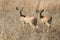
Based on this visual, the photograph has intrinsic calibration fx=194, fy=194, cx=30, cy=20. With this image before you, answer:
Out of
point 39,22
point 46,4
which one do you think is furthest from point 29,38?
point 46,4

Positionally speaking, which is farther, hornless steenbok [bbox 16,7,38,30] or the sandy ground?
hornless steenbok [bbox 16,7,38,30]

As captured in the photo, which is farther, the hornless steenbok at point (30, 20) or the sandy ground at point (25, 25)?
the hornless steenbok at point (30, 20)

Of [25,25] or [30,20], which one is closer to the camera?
[30,20]

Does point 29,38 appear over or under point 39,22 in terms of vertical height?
under

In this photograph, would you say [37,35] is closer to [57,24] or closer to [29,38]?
[29,38]

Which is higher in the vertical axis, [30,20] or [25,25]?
[30,20]

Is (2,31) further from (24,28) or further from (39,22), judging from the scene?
(39,22)

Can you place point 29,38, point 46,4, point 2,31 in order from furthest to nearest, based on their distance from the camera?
1. point 46,4
2. point 2,31
3. point 29,38

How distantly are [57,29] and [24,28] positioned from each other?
668 millimetres

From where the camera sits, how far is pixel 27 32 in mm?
3830

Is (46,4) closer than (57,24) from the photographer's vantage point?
No

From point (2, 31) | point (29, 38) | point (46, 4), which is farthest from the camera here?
point (46, 4)

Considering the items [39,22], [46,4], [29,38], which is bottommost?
[29,38]

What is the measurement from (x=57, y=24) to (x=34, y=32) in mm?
530
